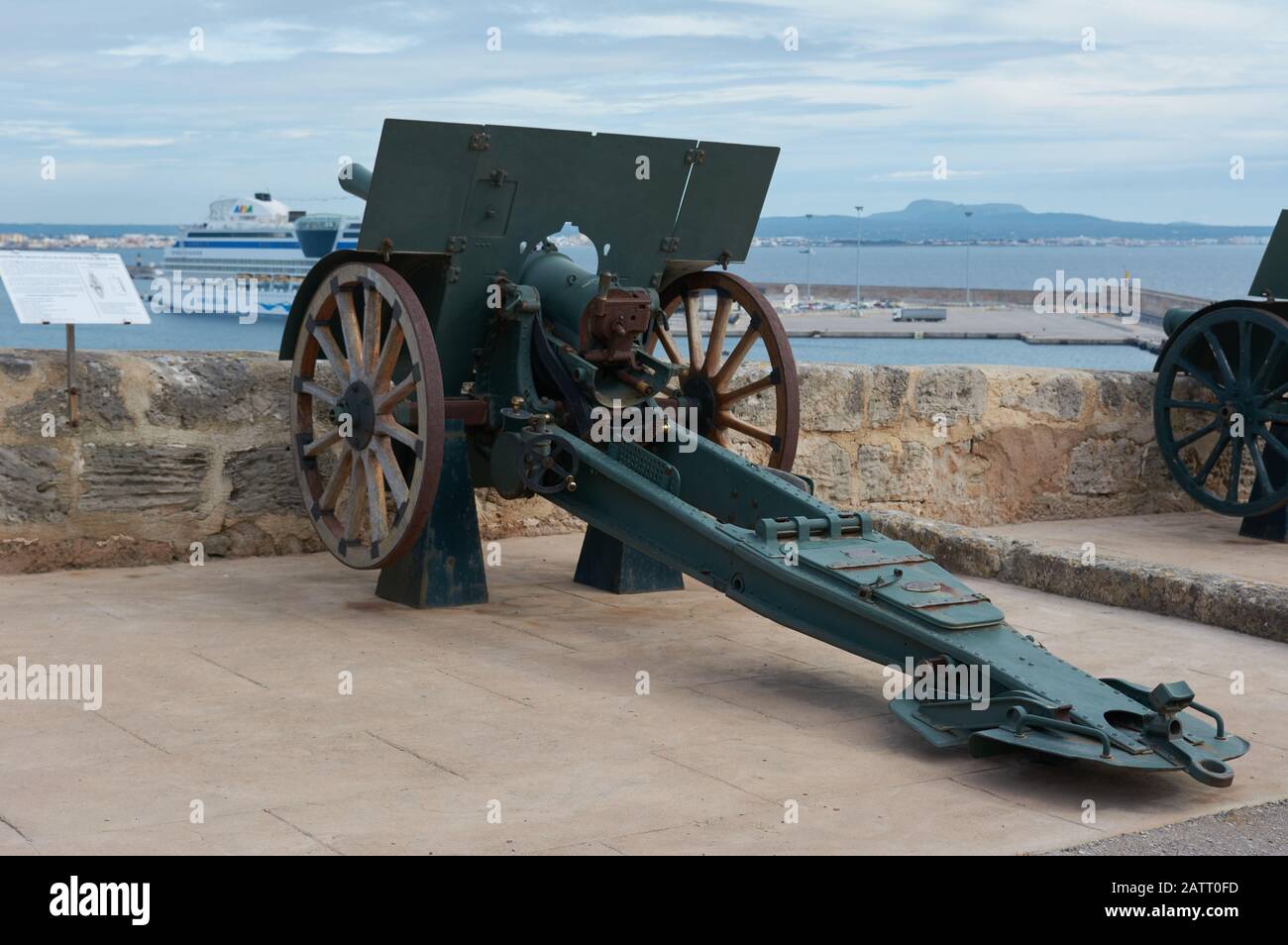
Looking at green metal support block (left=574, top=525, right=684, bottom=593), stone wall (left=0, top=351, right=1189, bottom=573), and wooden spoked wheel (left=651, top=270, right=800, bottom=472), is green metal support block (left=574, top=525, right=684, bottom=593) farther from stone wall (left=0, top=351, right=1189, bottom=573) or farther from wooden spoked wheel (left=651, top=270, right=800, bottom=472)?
stone wall (left=0, top=351, right=1189, bottom=573)

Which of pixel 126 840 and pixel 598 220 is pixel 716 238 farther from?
pixel 126 840

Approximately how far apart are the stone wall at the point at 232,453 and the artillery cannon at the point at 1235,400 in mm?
848

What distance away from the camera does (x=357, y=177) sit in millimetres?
6371

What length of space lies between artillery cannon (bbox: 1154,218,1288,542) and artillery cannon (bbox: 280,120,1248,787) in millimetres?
3015

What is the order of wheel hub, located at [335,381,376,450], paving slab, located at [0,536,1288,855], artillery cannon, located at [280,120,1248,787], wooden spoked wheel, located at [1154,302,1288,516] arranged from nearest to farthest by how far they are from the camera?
paving slab, located at [0,536,1288,855] → artillery cannon, located at [280,120,1248,787] → wheel hub, located at [335,381,376,450] → wooden spoked wheel, located at [1154,302,1288,516]

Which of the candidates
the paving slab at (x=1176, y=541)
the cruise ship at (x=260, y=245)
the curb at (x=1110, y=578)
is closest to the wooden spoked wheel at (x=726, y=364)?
Answer: the curb at (x=1110, y=578)

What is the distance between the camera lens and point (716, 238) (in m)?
7.07

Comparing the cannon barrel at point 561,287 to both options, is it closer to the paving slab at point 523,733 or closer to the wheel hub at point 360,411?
the wheel hub at point 360,411

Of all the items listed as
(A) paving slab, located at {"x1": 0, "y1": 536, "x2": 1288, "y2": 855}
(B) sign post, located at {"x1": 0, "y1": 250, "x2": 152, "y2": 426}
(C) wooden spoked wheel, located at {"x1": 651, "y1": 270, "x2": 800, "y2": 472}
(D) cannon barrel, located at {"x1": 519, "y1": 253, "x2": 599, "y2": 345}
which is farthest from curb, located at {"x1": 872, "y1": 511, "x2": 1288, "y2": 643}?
(B) sign post, located at {"x1": 0, "y1": 250, "x2": 152, "y2": 426}

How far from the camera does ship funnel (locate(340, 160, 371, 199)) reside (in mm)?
6371

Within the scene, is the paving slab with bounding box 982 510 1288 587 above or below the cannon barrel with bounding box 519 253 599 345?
below
